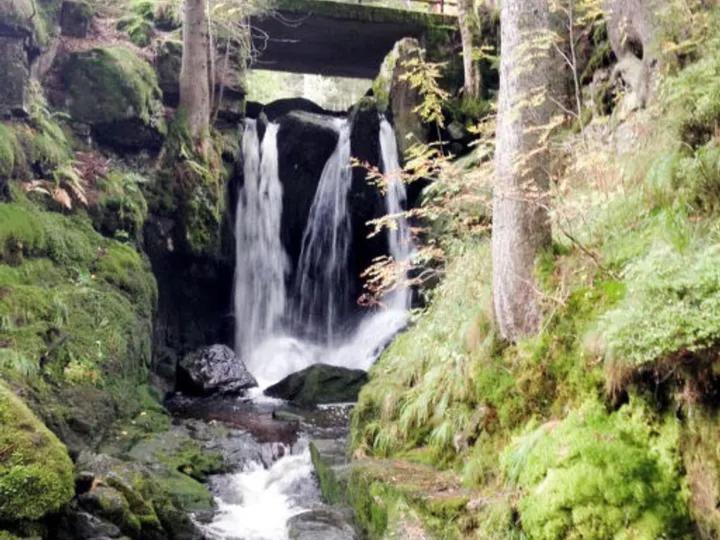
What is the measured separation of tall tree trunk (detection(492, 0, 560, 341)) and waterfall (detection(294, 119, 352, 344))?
1192cm

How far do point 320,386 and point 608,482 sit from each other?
9.15 m

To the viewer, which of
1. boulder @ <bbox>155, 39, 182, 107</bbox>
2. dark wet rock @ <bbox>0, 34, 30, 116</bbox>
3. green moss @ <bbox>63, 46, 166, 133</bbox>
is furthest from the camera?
boulder @ <bbox>155, 39, 182, 107</bbox>

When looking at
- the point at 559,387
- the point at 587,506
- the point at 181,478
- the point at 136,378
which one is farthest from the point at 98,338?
the point at 587,506

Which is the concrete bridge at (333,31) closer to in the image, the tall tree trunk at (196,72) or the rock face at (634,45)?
the tall tree trunk at (196,72)

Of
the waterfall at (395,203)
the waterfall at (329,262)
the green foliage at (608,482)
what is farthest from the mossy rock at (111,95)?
the green foliage at (608,482)

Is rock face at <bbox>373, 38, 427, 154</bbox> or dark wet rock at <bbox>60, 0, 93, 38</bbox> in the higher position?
dark wet rock at <bbox>60, 0, 93, 38</bbox>

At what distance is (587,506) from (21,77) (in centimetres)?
1029

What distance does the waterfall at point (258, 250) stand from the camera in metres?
17.1

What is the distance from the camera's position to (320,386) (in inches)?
500

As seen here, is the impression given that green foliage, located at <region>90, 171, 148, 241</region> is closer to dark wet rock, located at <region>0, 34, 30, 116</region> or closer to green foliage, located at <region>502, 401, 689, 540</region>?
dark wet rock, located at <region>0, 34, 30, 116</region>

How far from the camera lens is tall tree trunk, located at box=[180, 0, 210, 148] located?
14.1m

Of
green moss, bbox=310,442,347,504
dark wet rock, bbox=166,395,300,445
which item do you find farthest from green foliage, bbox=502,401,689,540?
dark wet rock, bbox=166,395,300,445

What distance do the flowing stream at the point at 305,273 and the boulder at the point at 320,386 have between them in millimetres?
2242

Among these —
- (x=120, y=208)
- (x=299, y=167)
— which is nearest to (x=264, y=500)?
(x=120, y=208)
